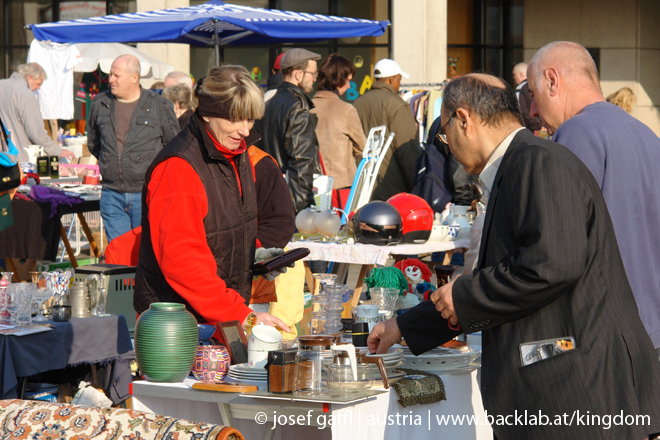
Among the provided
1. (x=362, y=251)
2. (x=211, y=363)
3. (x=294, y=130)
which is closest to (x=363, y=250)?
(x=362, y=251)

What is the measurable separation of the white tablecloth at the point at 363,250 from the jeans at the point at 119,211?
199 cm

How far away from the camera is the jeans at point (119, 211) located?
24.2ft

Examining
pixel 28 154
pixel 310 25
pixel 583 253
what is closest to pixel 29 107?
pixel 28 154

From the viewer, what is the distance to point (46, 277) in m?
4.53

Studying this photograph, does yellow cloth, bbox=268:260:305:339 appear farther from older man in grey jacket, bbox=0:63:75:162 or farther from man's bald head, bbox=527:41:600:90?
older man in grey jacket, bbox=0:63:75:162

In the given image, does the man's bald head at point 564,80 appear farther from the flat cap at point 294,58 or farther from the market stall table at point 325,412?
the flat cap at point 294,58

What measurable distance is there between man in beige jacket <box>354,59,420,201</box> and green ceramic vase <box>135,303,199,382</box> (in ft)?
17.0

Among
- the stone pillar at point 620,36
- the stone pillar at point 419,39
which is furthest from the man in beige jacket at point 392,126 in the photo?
the stone pillar at point 620,36

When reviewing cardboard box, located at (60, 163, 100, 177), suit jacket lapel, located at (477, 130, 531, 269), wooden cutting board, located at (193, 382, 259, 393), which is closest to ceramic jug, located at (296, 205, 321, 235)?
wooden cutting board, located at (193, 382, 259, 393)

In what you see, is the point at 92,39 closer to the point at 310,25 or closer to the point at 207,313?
the point at 310,25

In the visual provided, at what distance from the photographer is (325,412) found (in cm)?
243

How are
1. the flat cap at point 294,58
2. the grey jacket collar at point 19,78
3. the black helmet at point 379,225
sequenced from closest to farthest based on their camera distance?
the black helmet at point 379,225, the flat cap at point 294,58, the grey jacket collar at point 19,78

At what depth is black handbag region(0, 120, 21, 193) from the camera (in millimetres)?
4844

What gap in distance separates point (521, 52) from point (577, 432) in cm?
1635
